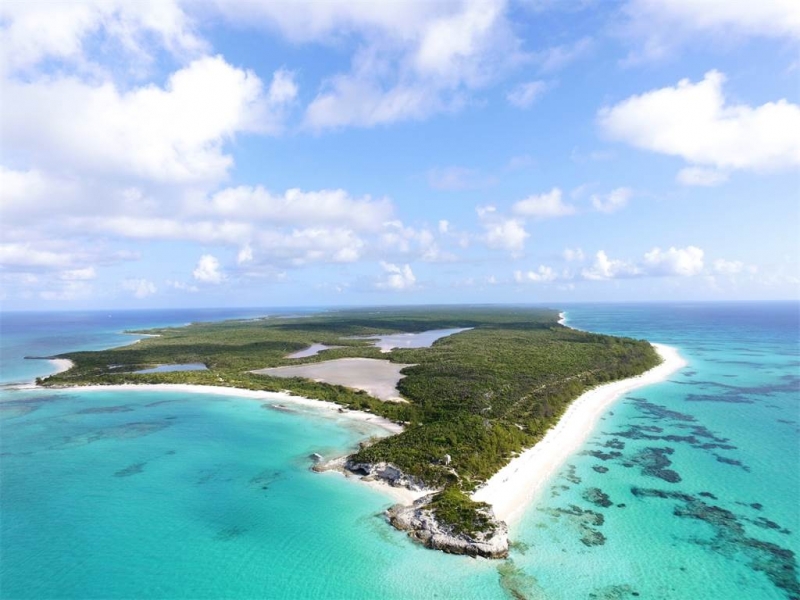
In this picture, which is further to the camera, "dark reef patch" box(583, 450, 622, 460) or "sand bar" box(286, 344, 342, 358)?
"sand bar" box(286, 344, 342, 358)

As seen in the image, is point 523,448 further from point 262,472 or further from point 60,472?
point 60,472

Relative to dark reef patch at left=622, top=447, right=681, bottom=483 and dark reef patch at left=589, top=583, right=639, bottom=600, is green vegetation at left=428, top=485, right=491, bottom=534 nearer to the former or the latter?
dark reef patch at left=589, top=583, right=639, bottom=600

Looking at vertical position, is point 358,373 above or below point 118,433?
above

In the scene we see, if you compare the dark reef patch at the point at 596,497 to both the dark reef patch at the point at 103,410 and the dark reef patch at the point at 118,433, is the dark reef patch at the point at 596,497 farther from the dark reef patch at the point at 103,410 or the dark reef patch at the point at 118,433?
Result: the dark reef patch at the point at 103,410

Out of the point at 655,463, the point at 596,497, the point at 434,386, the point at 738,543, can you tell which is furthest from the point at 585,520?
the point at 434,386

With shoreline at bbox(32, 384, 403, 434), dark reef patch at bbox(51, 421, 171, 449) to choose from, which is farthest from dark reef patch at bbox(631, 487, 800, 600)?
dark reef patch at bbox(51, 421, 171, 449)

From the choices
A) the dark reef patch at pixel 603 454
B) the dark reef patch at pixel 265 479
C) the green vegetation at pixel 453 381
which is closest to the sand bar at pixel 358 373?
the green vegetation at pixel 453 381

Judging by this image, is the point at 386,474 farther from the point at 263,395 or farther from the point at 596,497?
the point at 263,395
